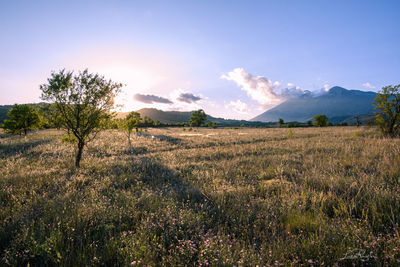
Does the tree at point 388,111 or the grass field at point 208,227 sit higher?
the tree at point 388,111

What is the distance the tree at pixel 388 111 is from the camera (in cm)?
1695

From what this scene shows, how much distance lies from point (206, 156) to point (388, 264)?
931 cm

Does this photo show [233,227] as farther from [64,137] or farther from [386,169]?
[64,137]

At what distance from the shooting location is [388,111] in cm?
1727

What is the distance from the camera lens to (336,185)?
4.61m

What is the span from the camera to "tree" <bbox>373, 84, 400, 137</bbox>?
16953mm

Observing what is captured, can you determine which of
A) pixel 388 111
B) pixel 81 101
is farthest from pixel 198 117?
pixel 81 101

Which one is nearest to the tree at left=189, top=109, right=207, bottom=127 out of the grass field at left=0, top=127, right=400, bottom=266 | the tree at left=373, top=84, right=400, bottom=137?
the tree at left=373, top=84, right=400, bottom=137

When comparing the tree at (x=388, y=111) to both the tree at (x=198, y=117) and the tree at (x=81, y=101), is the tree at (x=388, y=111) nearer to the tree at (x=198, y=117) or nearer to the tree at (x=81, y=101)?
the tree at (x=81, y=101)

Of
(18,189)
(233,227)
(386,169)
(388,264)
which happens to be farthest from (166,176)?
(386,169)

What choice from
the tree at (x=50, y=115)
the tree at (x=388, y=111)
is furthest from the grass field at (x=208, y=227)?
the tree at (x=388, y=111)

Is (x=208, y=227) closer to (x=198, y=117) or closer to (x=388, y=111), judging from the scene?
(x=388, y=111)

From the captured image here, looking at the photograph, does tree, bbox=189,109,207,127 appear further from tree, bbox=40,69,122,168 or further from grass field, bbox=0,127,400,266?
grass field, bbox=0,127,400,266

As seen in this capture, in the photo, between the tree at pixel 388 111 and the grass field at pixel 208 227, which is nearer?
the grass field at pixel 208 227
